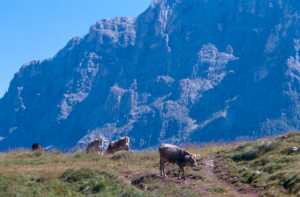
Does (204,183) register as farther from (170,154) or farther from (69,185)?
(69,185)

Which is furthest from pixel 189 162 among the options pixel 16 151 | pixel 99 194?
pixel 16 151

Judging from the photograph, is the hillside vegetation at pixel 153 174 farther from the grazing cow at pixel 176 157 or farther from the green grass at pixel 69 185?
the grazing cow at pixel 176 157

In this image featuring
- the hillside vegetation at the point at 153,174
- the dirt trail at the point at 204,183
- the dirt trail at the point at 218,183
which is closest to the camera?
the hillside vegetation at the point at 153,174

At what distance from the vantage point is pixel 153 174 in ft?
114

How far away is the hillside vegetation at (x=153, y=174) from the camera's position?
30.2 m

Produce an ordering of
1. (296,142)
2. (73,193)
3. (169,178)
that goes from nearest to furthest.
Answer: (73,193)
(169,178)
(296,142)

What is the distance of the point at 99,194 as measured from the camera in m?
29.4

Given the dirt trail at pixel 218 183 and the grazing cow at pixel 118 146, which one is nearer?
the dirt trail at pixel 218 183

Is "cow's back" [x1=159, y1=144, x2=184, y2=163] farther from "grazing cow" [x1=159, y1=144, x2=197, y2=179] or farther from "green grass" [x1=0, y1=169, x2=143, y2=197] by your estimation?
"green grass" [x1=0, y1=169, x2=143, y2=197]

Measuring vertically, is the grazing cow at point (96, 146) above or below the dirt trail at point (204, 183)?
above

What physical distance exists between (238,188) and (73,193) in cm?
763

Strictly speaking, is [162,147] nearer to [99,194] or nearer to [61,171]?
[61,171]

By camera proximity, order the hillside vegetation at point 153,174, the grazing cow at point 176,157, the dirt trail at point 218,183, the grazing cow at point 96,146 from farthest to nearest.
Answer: the grazing cow at point 96,146, the grazing cow at point 176,157, the dirt trail at point 218,183, the hillside vegetation at point 153,174

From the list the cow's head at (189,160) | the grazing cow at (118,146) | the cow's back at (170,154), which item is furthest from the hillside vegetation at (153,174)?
the grazing cow at (118,146)
